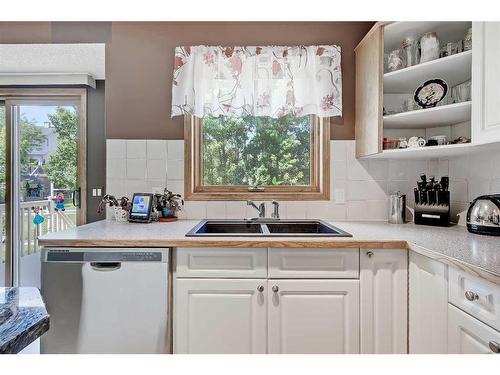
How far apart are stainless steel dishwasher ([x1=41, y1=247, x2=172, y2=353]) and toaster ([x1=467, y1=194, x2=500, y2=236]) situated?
1.60 meters

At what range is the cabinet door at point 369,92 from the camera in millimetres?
1956

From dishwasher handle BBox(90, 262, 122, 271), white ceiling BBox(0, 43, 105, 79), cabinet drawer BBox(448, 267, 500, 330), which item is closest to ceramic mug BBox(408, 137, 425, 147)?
cabinet drawer BBox(448, 267, 500, 330)

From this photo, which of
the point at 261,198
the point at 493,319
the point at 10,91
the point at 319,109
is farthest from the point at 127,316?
the point at 10,91

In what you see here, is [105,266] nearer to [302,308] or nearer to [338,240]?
[302,308]

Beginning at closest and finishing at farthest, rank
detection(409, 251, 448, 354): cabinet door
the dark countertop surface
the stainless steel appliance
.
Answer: the dark countertop surface → detection(409, 251, 448, 354): cabinet door → the stainless steel appliance

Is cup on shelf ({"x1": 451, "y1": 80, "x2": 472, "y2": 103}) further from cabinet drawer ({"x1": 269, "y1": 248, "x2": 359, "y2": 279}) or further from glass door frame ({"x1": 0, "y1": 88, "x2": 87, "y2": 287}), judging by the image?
glass door frame ({"x1": 0, "y1": 88, "x2": 87, "y2": 287})

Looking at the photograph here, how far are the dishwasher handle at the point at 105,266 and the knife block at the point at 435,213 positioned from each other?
71.5 inches

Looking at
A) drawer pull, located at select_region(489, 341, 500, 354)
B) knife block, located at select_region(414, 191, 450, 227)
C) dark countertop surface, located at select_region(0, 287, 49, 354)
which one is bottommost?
drawer pull, located at select_region(489, 341, 500, 354)

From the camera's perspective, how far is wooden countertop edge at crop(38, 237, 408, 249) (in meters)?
1.62

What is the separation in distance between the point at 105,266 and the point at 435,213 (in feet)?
6.32

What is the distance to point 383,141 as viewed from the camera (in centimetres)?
202

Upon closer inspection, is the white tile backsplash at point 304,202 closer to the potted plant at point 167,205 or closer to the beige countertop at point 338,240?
the potted plant at point 167,205

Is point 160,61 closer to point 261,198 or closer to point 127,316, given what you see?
point 261,198

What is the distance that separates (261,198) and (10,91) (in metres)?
2.92
